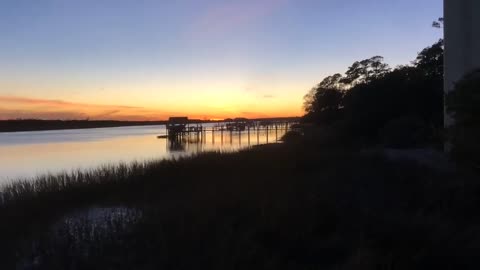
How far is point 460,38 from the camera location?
18.9 metres

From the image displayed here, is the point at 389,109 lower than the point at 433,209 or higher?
Answer: higher

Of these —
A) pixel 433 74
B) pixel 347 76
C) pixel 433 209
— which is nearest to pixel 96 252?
pixel 433 209

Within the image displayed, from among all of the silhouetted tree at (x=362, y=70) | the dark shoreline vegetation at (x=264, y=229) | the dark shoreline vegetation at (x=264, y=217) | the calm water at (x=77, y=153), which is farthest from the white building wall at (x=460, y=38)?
the silhouetted tree at (x=362, y=70)

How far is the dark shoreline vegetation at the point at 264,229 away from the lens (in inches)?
239

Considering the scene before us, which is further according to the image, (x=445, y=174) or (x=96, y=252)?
(x=445, y=174)

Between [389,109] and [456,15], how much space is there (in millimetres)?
14909

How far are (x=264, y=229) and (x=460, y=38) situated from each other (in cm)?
1556

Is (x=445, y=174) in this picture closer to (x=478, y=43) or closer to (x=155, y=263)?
(x=478, y=43)

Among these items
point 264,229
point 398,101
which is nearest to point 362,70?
point 398,101

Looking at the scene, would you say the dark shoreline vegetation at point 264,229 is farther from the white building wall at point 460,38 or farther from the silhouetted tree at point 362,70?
the silhouetted tree at point 362,70

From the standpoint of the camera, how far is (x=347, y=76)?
234 feet

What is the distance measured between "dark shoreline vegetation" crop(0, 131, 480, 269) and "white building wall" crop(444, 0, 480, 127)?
7573 mm

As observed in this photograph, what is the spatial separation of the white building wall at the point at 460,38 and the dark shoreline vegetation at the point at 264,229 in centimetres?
757

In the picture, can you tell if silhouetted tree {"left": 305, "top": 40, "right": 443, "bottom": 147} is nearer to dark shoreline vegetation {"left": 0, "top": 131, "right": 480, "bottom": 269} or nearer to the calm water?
the calm water
